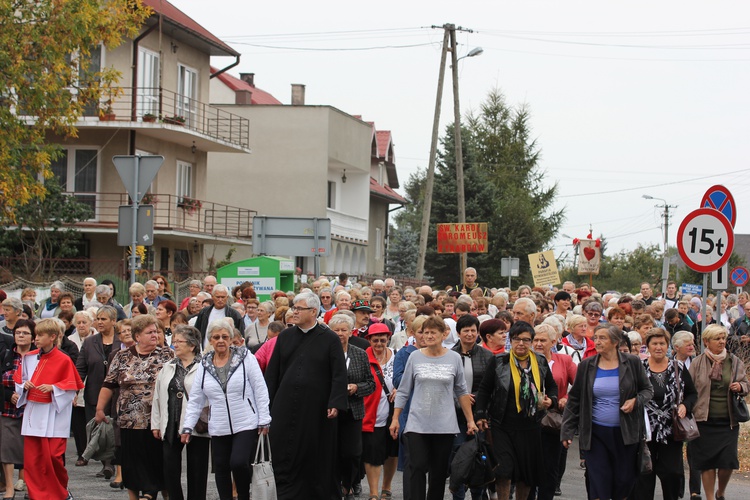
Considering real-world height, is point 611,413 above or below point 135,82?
below

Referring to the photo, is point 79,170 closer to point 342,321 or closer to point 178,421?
point 342,321

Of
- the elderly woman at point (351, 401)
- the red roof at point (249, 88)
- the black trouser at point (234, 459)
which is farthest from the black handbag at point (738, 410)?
the red roof at point (249, 88)

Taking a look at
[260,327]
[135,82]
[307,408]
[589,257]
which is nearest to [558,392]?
[307,408]

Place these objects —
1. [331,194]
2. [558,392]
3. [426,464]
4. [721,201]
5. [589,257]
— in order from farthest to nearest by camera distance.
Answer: [331,194], [589,257], [721,201], [558,392], [426,464]

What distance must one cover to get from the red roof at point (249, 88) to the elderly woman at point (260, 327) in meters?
37.5

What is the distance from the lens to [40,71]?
65.9 ft

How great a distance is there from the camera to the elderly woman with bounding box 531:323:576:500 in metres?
10.5

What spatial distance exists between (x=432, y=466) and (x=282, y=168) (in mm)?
38127

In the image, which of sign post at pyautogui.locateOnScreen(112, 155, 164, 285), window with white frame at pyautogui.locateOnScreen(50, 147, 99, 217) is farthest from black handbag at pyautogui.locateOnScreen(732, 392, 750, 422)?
window with white frame at pyautogui.locateOnScreen(50, 147, 99, 217)

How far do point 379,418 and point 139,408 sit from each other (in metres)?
2.47

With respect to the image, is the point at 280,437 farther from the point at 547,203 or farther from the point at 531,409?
the point at 547,203

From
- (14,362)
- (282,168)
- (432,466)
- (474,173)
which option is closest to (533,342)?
(432,466)

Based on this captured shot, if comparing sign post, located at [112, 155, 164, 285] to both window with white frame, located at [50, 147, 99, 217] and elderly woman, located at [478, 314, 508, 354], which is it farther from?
window with white frame, located at [50, 147, 99, 217]

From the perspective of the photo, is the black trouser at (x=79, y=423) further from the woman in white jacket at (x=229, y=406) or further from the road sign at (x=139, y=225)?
the woman in white jacket at (x=229, y=406)
